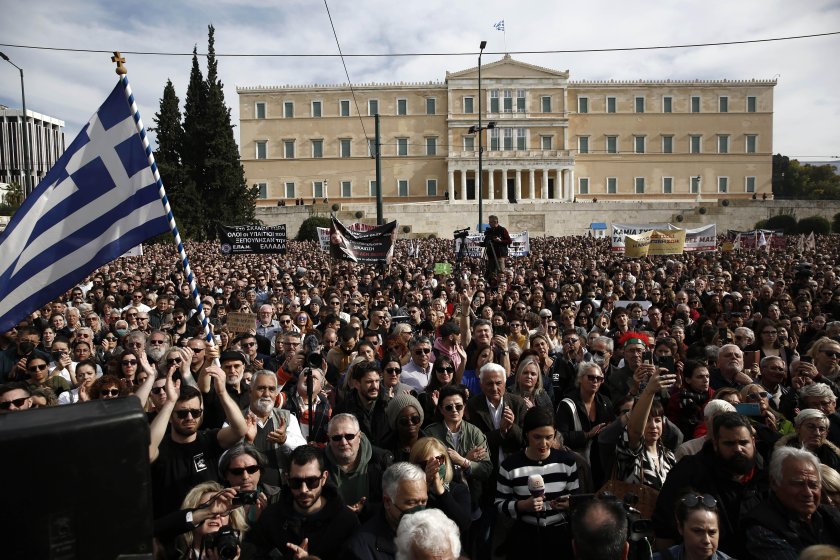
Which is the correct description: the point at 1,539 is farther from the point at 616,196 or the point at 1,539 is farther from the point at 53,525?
the point at 616,196

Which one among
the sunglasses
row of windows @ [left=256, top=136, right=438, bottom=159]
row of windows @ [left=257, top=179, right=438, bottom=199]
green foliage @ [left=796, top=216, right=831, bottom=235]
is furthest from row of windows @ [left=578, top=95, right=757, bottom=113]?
the sunglasses

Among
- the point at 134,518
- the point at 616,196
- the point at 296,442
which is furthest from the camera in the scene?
the point at 616,196

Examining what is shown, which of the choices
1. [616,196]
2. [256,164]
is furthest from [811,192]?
[256,164]

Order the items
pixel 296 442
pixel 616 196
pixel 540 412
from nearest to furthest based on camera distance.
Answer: pixel 540 412, pixel 296 442, pixel 616 196

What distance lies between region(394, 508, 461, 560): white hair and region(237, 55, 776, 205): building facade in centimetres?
5916

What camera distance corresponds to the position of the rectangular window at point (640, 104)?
62438 mm

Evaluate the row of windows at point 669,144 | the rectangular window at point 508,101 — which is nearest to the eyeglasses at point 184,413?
the rectangular window at point 508,101

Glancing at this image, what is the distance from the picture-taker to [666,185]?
6341 centimetres

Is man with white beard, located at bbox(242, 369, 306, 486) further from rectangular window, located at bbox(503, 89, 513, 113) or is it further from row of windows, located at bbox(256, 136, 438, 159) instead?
rectangular window, located at bbox(503, 89, 513, 113)

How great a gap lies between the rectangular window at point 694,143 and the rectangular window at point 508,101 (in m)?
17.8

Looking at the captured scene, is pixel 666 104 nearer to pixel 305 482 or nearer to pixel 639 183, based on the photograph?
pixel 639 183

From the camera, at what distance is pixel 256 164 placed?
2477 inches

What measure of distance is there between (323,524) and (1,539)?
74.0 inches

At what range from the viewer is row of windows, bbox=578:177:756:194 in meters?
62.5
